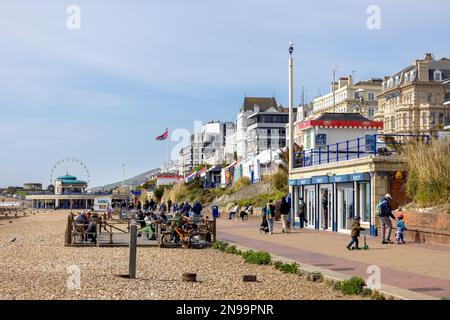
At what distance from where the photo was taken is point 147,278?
1302cm

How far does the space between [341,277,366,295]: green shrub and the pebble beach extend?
5.8 inches

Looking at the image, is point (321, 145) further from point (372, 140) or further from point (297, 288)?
point (297, 288)

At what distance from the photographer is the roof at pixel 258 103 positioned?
146250 millimetres

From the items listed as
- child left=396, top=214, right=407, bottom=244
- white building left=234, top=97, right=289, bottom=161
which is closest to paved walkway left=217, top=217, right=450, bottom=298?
child left=396, top=214, right=407, bottom=244

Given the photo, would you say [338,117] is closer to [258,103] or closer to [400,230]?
[400,230]

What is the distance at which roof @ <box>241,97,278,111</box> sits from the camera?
146250mm

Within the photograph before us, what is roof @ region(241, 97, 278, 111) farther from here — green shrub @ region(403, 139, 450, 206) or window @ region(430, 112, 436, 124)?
green shrub @ region(403, 139, 450, 206)

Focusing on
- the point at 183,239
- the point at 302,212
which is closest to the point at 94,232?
the point at 183,239

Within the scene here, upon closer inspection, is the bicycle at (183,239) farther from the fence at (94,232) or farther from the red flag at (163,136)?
the red flag at (163,136)

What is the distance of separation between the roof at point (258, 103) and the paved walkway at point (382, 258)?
122852 millimetres

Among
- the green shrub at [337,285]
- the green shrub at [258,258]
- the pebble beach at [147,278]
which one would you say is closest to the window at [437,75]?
the pebble beach at [147,278]

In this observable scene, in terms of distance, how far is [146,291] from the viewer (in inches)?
437
